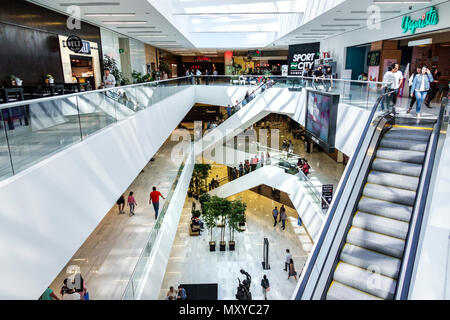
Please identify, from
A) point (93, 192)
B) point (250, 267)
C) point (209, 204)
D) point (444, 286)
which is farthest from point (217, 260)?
point (444, 286)

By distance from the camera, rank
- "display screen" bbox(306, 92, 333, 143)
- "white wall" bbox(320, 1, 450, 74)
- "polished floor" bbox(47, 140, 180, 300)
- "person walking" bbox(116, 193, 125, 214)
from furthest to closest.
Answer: "person walking" bbox(116, 193, 125, 214)
"display screen" bbox(306, 92, 333, 143)
"white wall" bbox(320, 1, 450, 74)
"polished floor" bbox(47, 140, 180, 300)

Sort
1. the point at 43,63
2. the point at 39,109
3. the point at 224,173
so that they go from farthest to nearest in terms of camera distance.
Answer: the point at 224,173
the point at 43,63
the point at 39,109

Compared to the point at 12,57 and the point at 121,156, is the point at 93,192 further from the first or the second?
the point at 12,57

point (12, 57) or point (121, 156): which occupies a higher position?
point (12, 57)

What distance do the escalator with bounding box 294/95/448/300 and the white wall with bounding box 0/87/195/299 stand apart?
10.4ft

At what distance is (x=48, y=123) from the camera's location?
A: 13.6ft

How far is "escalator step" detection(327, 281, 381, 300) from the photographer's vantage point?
159 inches

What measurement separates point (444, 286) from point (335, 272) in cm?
170

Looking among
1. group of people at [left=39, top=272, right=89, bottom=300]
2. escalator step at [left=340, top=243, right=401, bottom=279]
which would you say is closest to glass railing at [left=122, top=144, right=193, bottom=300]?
group of people at [left=39, top=272, right=89, bottom=300]

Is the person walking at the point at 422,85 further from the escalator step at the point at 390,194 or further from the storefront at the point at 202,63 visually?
the storefront at the point at 202,63

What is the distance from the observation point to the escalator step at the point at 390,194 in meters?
4.83

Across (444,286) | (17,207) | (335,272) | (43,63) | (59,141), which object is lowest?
(335,272)

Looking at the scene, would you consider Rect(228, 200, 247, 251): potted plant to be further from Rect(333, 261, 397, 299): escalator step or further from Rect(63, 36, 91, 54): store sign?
Rect(333, 261, 397, 299): escalator step

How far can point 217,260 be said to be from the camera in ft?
44.2
